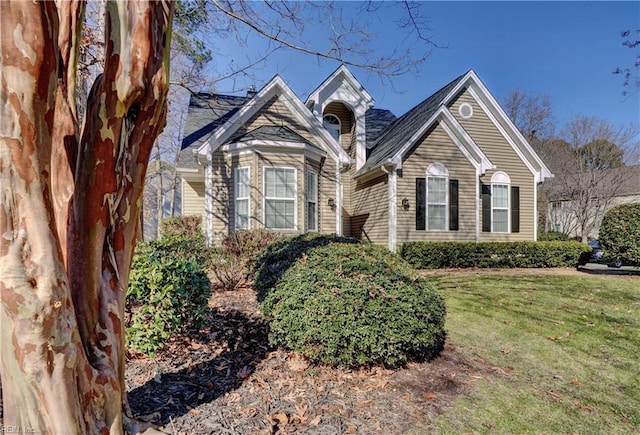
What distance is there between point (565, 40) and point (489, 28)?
12.2ft

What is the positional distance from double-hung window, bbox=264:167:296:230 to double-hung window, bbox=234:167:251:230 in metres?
0.60

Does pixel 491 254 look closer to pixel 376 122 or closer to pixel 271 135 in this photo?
pixel 271 135

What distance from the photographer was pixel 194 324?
4.11 meters

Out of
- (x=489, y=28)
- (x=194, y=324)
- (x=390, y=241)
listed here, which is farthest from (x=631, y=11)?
(x=194, y=324)

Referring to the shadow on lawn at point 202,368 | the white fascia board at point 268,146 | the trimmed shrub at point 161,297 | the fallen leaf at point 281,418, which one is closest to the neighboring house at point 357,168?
the white fascia board at point 268,146

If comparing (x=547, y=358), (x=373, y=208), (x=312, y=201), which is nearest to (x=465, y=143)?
(x=373, y=208)

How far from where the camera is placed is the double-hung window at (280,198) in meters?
10.8

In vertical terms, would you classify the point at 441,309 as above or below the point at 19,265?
below

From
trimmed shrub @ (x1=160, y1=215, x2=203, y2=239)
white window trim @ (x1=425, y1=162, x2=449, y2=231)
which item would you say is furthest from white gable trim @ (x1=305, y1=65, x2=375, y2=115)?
trimmed shrub @ (x1=160, y1=215, x2=203, y2=239)

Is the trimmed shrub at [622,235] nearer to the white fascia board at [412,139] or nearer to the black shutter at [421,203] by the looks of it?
→ the black shutter at [421,203]

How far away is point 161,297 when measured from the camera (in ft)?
11.8

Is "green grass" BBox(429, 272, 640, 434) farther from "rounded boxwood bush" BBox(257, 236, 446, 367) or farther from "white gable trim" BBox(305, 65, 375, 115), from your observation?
"white gable trim" BBox(305, 65, 375, 115)

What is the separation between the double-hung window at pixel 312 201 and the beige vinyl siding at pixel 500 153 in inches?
268

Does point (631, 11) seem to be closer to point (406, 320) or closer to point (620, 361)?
point (620, 361)
